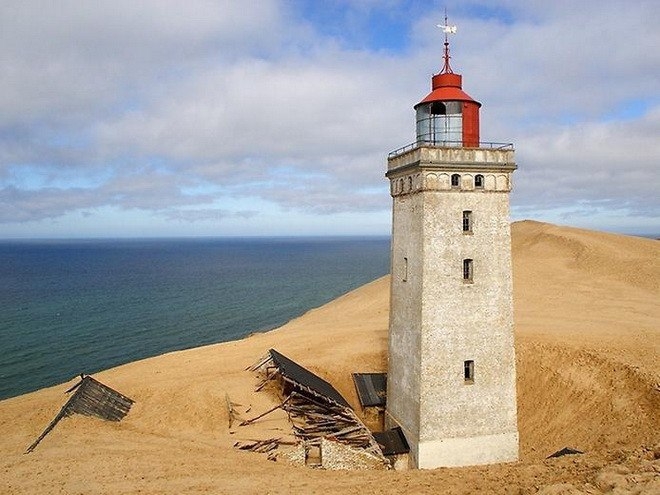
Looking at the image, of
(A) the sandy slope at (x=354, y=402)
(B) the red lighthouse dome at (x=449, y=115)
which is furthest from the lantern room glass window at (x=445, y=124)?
(A) the sandy slope at (x=354, y=402)

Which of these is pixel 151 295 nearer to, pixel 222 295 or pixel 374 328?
pixel 222 295

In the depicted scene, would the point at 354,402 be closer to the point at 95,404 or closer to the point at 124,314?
the point at 95,404

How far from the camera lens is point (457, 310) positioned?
61.3 ft

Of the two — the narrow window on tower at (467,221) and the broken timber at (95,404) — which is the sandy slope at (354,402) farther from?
the narrow window on tower at (467,221)

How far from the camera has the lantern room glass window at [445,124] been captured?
18.6 m

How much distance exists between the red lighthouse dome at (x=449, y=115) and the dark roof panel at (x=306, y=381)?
11300mm

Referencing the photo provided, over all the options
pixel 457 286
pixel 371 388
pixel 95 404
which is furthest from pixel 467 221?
pixel 95 404

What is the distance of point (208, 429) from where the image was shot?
1992 cm

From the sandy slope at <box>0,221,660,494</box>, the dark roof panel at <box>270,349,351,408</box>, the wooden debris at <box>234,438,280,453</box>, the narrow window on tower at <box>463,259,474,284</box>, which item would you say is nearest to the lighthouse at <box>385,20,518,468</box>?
the narrow window on tower at <box>463,259,474,284</box>

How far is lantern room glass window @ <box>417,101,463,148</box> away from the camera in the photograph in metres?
18.6

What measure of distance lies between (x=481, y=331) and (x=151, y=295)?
75.5 m

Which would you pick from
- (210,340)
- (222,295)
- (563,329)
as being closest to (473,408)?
(563,329)

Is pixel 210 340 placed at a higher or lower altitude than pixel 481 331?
lower

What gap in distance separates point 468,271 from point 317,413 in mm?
8618
